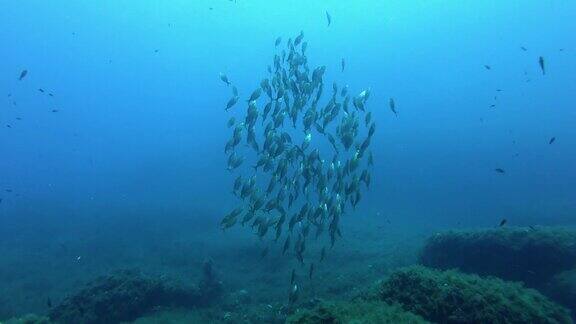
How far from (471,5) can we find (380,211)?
341 ft

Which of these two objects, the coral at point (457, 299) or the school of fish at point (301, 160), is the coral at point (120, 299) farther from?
the coral at point (457, 299)

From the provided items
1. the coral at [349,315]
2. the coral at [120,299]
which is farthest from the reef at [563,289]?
the coral at [120,299]

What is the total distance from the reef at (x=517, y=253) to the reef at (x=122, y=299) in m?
7.64

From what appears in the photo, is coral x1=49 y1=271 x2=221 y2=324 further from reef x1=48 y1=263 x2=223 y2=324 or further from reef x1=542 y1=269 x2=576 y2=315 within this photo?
reef x1=542 y1=269 x2=576 y2=315

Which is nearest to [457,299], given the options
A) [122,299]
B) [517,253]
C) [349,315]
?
[349,315]

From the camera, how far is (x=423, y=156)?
57.3m

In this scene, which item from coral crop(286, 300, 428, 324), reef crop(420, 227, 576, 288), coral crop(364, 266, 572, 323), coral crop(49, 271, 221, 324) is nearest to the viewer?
coral crop(286, 300, 428, 324)

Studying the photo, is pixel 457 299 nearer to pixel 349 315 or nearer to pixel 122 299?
pixel 349 315

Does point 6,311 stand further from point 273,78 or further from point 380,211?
point 380,211

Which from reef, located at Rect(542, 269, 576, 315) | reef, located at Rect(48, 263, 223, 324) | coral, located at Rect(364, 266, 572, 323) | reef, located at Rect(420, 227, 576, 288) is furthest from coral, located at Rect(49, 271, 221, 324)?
reef, located at Rect(542, 269, 576, 315)

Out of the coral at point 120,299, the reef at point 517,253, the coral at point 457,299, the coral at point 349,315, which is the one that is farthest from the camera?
the coral at point 120,299

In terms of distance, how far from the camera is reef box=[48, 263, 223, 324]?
1120cm

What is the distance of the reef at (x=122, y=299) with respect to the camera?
36.7 feet

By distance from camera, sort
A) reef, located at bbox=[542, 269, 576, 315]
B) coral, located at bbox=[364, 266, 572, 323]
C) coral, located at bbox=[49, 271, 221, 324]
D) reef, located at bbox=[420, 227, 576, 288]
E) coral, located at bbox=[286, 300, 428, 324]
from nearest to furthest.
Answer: coral, located at bbox=[286, 300, 428, 324], coral, located at bbox=[364, 266, 572, 323], reef, located at bbox=[542, 269, 576, 315], reef, located at bbox=[420, 227, 576, 288], coral, located at bbox=[49, 271, 221, 324]
